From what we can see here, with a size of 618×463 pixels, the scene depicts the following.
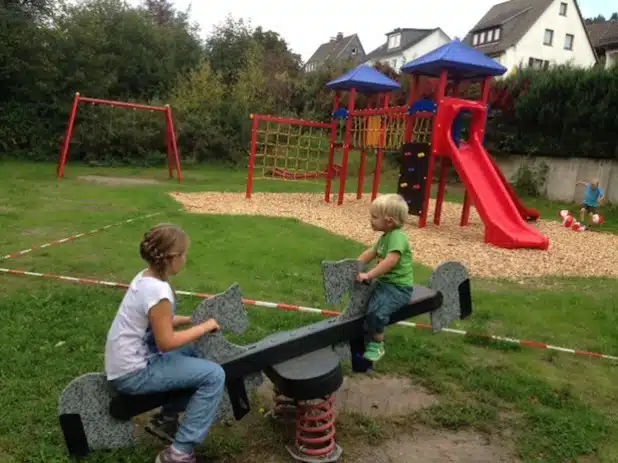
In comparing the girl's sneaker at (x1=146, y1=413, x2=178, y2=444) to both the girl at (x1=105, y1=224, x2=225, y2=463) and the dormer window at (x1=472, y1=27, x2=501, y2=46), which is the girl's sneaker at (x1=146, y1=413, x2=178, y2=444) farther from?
the dormer window at (x1=472, y1=27, x2=501, y2=46)

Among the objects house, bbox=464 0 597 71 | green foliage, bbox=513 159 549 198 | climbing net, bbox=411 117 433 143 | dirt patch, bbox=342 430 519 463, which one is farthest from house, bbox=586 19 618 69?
dirt patch, bbox=342 430 519 463

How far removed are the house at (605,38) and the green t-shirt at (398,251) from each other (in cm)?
3757

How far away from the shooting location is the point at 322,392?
2.79 meters

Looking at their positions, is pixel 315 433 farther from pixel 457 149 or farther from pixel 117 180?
pixel 117 180

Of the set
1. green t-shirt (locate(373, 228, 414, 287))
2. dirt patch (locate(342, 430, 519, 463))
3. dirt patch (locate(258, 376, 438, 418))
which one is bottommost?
dirt patch (locate(342, 430, 519, 463))

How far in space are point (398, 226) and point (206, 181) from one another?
1541 cm

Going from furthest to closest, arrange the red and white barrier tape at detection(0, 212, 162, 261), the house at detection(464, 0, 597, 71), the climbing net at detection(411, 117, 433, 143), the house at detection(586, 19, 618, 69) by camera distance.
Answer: the house at detection(464, 0, 597, 71), the house at detection(586, 19, 618, 69), the climbing net at detection(411, 117, 433, 143), the red and white barrier tape at detection(0, 212, 162, 261)

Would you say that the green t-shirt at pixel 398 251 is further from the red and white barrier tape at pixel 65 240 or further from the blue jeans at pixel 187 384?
the red and white barrier tape at pixel 65 240

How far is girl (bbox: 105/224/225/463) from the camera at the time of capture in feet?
8.49

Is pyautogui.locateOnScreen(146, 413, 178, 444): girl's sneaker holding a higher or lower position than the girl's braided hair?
lower

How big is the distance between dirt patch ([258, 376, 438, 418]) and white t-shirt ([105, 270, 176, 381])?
1144 mm

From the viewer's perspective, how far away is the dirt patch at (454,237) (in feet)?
26.3

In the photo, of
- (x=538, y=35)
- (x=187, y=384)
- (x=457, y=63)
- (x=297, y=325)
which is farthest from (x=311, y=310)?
(x=538, y=35)

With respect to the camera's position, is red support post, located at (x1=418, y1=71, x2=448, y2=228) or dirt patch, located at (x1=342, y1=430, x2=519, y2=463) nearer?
dirt patch, located at (x1=342, y1=430, x2=519, y2=463)
